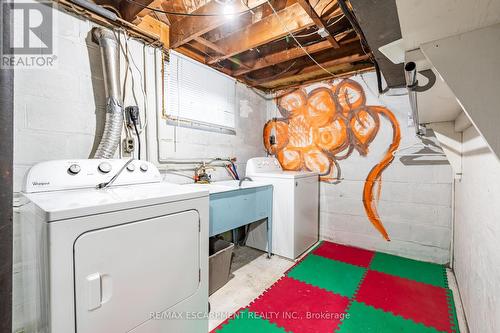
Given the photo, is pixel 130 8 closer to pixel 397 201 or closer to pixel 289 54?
pixel 289 54

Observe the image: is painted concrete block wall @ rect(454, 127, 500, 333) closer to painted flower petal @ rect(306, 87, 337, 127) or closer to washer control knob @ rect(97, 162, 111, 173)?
painted flower petal @ rect(306, 87, 337, 127)

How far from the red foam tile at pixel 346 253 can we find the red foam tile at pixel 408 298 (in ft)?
0.93

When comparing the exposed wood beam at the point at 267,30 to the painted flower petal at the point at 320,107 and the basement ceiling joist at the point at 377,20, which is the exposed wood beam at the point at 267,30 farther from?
the painted flower petal at the point at 320,107

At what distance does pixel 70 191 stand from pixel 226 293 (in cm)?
Result: 139

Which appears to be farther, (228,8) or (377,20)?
(228,8)

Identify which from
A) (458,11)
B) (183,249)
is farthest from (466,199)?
(183,249)

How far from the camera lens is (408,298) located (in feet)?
5.91

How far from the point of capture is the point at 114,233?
0.97 metres

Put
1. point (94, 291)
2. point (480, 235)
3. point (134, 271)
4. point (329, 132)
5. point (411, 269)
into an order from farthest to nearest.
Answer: point (329, 132)
point (411, 269)
point (480, 235)
point (134, 271)
point (94, 291)

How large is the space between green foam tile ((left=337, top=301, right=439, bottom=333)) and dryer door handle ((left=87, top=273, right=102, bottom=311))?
145 cm

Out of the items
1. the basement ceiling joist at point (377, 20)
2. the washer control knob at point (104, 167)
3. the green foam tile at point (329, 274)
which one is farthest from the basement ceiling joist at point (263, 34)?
the green foam tile at point (329, 274)

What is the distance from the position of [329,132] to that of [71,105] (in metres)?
2.69

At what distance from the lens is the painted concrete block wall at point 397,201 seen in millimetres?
2365

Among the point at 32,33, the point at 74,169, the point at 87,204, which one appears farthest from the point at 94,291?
the point at 32,33
